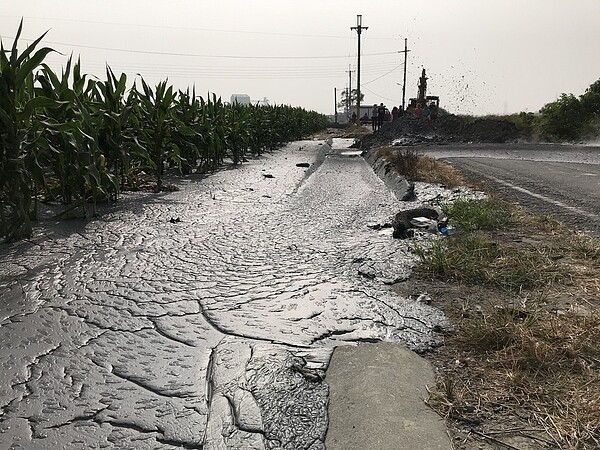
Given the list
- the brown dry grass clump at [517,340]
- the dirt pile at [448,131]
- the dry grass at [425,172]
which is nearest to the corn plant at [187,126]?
the dry grass at [425,172]

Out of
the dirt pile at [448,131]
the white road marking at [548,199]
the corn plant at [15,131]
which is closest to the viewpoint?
the corn plant at [15,131]

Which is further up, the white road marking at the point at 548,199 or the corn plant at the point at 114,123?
the corn plant at the point at 114,123

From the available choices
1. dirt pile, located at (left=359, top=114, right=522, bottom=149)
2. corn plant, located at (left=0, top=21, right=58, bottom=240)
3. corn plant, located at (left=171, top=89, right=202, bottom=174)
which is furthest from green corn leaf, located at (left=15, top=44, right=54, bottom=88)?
dirt pile, located at (left=359, top=114, right=522, bottom=149)

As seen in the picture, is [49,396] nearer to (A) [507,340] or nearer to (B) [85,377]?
(B) [85,377]

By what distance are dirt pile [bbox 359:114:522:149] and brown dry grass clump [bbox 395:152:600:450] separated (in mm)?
19239

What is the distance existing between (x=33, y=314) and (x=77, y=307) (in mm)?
193

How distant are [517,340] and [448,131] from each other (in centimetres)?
2511

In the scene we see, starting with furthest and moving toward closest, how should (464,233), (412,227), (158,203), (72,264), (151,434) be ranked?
(158,203) < (412,227) < (464,233) < (72,264) < (151,434)

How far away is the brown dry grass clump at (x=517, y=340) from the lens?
1.57 meters

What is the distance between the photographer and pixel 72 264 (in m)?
3.20

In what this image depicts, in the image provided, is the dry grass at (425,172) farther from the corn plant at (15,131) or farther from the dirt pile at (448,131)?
the dirt pile at (448,131)

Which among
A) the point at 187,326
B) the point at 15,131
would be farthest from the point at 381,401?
the point at 15,131

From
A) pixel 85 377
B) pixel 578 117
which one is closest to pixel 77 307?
pixel 85 377

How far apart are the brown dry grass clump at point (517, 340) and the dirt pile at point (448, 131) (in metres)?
19.2
